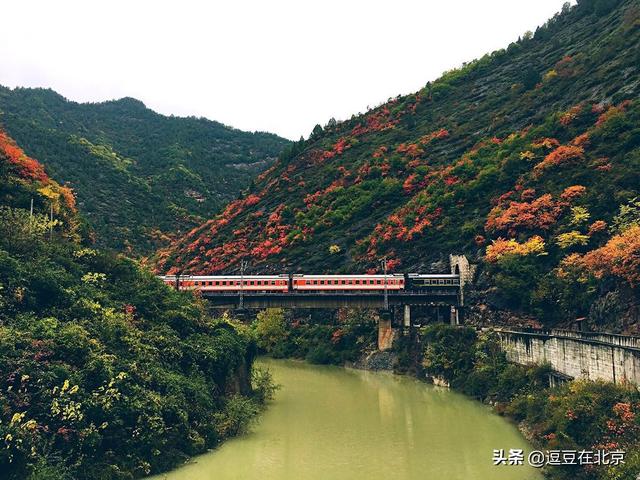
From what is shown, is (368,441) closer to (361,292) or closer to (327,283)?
(361,292)

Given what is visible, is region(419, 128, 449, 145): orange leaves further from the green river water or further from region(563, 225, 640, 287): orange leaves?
the green river water

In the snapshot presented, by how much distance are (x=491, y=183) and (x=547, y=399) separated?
128 ft

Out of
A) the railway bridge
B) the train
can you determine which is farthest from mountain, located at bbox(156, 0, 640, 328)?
the train

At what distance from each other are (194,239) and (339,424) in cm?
7124

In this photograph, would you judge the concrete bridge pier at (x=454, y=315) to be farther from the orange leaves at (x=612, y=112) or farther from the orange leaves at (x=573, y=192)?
the orange leaves at (x=612, y=112)

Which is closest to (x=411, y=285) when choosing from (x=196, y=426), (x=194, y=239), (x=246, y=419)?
(x=246, y=419)

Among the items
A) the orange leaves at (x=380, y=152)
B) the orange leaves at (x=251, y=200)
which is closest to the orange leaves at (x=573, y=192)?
the orange leaves at (x=380, y=152)

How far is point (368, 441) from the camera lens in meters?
25.0

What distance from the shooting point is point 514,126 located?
244ft

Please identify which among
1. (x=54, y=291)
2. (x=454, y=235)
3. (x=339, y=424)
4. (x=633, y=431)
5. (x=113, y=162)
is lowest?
(x=339, y=424)

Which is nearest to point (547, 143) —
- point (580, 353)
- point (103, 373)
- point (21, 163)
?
point (580, 353)

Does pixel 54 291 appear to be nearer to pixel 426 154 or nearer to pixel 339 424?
pixel 339 424

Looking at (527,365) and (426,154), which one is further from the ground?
(426,154)

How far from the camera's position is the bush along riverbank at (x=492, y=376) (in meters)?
18.6
